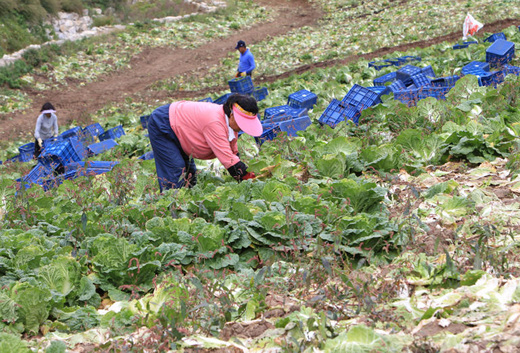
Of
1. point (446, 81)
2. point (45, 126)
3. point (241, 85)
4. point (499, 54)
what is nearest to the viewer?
point (446, 81)

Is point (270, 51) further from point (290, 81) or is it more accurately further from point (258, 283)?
point (258, 283)

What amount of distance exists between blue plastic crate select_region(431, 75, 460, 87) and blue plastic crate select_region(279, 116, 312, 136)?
2.54m

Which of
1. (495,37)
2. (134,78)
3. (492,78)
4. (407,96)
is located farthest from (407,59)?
(134,78)

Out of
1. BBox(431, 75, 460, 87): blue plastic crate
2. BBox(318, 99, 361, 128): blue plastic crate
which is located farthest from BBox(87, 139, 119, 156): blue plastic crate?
BBox(431, 75, 460, 87): blue plastic crate

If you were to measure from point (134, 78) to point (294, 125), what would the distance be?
38.0ft

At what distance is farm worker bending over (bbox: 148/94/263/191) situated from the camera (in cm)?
538

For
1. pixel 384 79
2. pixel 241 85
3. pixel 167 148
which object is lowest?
pixel 384 79

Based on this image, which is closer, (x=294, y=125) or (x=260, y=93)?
(x=294, y=125)

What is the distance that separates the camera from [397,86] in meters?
8.52

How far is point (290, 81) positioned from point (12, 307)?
10.5 m

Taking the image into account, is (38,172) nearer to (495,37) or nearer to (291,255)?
Answer: (291,255)

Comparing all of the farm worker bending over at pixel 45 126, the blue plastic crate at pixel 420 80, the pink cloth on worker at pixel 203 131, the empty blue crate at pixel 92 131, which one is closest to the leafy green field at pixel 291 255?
the pink cloth on worker at pixel 203 131

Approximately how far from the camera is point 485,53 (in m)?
10.2

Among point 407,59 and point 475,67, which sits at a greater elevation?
point 475,67
